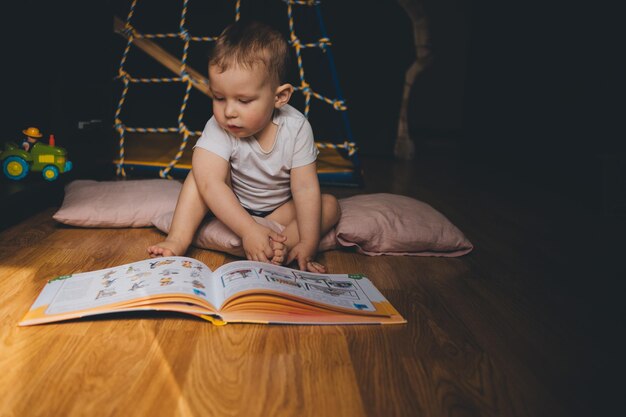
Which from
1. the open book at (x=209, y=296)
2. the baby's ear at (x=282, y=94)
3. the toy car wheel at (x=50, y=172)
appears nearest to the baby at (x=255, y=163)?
the baby's ear at (x=282, y=94)

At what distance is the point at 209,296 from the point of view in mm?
705

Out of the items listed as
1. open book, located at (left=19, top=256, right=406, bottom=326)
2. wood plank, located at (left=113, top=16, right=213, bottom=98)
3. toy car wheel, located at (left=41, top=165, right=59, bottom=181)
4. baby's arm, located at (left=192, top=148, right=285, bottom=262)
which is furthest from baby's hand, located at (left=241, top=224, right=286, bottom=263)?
wood plank, located at (left=113, top=16, right=213, bottom=98)

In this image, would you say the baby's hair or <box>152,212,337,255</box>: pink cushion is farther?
<box>152,212,337,255</box>: pink cushion

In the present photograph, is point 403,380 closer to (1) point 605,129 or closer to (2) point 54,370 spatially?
(2) point 54,370

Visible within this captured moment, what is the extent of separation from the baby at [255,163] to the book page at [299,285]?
96 millimetres

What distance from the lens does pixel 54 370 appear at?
0.58 m

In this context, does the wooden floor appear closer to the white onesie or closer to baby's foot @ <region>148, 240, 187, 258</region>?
baby's foot @ <region>148, 240, 187, 258</region>

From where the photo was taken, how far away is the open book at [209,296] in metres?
0.67

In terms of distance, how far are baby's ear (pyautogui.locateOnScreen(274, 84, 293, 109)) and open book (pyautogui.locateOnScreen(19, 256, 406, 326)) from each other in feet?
1.10

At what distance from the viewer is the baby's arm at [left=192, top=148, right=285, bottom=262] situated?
917 mm

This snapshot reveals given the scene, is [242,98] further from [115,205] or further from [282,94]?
[115,205]

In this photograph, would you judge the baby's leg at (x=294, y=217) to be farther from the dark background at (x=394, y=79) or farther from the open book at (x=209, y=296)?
the dark background at (x=394, y=79)

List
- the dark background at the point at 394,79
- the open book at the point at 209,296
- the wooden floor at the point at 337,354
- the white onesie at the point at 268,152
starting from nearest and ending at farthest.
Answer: the wooden floor at the point at 337,354
the open book at the point at 209,296
the white onesie at the point at 268,152
the dark background at the point at 394,79

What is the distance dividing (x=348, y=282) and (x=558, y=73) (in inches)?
62.1
